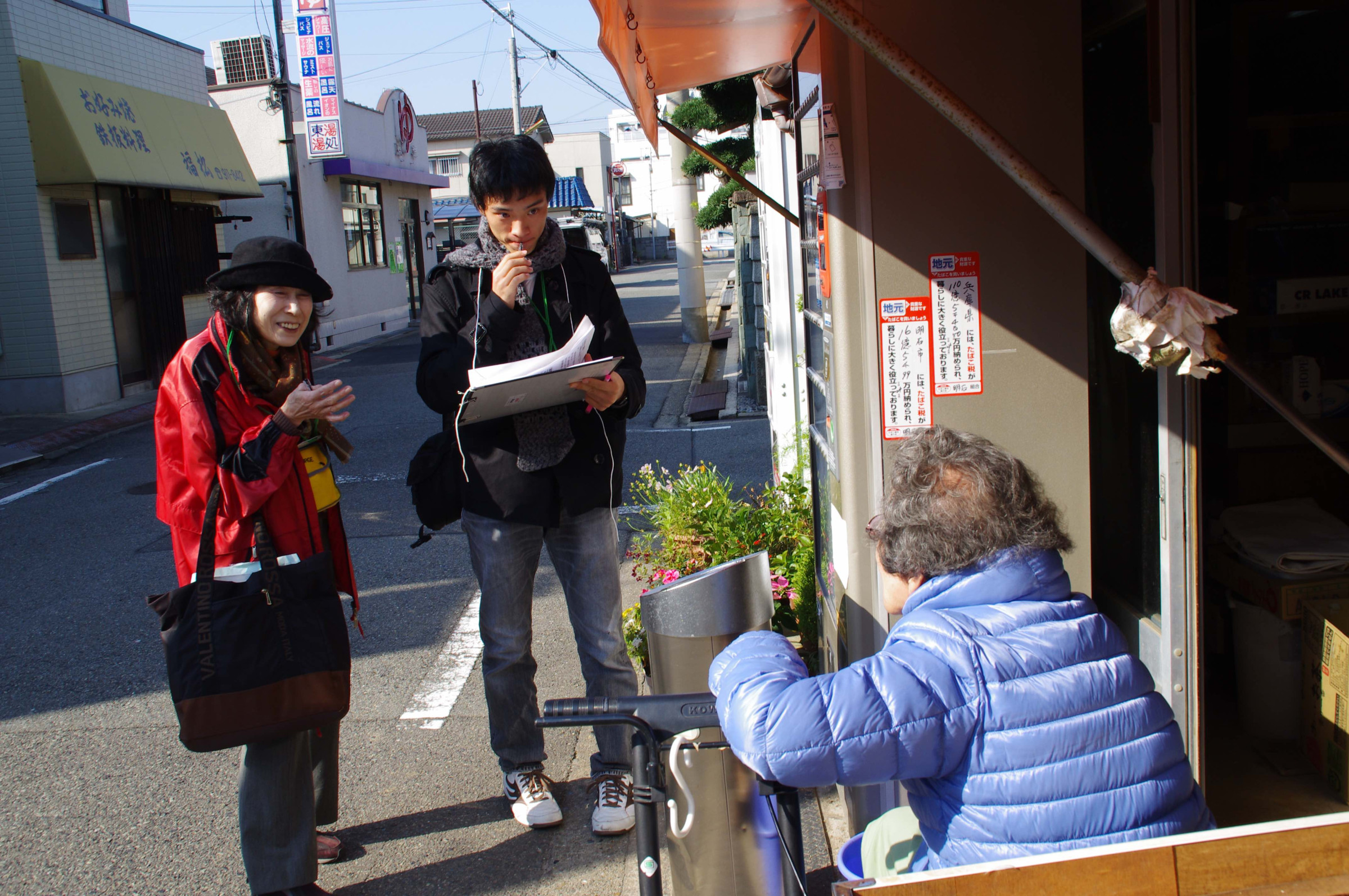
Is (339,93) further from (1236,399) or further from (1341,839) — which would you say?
(1341,839)

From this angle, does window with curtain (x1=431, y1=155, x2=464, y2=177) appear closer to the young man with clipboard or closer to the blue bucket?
the young man with clipboard

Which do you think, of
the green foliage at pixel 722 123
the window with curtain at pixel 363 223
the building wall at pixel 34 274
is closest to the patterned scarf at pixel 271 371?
the green foliage at pixel 722 123

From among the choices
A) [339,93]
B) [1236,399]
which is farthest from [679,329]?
[1236,399]

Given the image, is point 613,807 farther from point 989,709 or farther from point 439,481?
point 989,709

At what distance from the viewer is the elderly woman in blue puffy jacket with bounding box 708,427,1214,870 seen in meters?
1.48

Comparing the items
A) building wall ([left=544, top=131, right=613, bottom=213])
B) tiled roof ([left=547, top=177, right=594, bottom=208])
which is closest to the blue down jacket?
tiled roof ([left=547, top=177, right=594, bottom=208])

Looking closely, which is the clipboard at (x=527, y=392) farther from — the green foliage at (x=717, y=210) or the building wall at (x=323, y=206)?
the building wall at (x=323, y=206)

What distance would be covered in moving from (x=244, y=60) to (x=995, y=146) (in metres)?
20.9

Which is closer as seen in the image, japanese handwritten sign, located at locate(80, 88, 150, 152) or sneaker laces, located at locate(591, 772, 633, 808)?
sneaker laces, located at locate(591, 772, 633, 808)

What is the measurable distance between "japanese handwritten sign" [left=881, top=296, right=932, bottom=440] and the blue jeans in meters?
0.94

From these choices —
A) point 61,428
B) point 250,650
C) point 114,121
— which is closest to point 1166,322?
point 250,650

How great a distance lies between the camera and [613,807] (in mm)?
3016

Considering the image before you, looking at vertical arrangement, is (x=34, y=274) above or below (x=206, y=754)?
above

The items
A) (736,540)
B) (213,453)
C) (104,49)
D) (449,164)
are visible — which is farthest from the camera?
(449,164)
